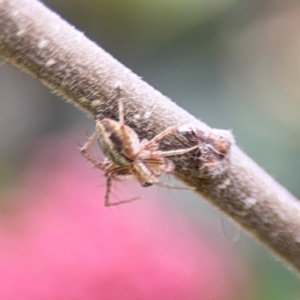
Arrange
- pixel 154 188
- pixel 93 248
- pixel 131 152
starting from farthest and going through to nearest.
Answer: pixel 154 188
pixel 93 248
pixel 131 152

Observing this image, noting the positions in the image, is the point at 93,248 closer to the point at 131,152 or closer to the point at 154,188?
the point at 154,188

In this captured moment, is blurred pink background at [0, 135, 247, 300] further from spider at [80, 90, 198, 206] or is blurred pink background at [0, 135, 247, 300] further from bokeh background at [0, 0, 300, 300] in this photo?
spider at [80, 90, 198, 206]

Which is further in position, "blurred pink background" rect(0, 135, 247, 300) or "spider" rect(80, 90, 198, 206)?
"blurred pink background" rect(0, 135, 247, 300)

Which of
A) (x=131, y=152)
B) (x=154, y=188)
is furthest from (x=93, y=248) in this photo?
(x=131, y=152)

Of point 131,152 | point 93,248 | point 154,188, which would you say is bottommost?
Result: point 93,248

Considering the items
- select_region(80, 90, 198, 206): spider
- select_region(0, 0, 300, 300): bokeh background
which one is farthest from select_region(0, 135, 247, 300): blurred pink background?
select_region(80, 90, 198, 206): spider

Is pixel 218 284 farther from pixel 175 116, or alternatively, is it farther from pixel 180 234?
pixel 175 116
